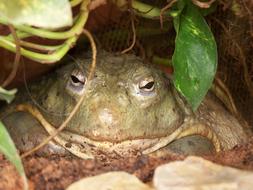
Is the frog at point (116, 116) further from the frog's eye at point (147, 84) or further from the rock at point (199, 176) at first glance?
the rock at point (199, 176)

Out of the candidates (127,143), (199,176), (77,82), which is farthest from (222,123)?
(199,176)

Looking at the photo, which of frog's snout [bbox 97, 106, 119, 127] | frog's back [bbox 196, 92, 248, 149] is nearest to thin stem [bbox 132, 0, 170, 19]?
frog's snout [bbox 97, 106, 119, 127]

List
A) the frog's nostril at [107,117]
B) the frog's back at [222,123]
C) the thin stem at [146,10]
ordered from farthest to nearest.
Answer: the frog's back at [222,123] < the thin stem at [146,10] < the frog's nostril at [107,117]

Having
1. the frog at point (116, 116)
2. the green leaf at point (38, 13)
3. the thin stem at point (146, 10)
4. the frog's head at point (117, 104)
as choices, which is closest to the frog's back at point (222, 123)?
the frog at point (116, 116)

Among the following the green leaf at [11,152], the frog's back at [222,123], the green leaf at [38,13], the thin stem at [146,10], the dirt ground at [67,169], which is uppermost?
the green leaf at [38,13]

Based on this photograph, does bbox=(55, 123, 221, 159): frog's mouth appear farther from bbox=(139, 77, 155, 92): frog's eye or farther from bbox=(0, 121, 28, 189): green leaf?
bbox=(0, 121, 28, 189): green leaf

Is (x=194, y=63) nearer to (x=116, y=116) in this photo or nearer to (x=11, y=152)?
(x=116, y=116)

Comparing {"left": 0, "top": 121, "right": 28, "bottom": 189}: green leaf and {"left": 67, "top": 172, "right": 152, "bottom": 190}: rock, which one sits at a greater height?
{"left": 0, "top": 121, "right": 28, "bottom": 189}: green leaf
